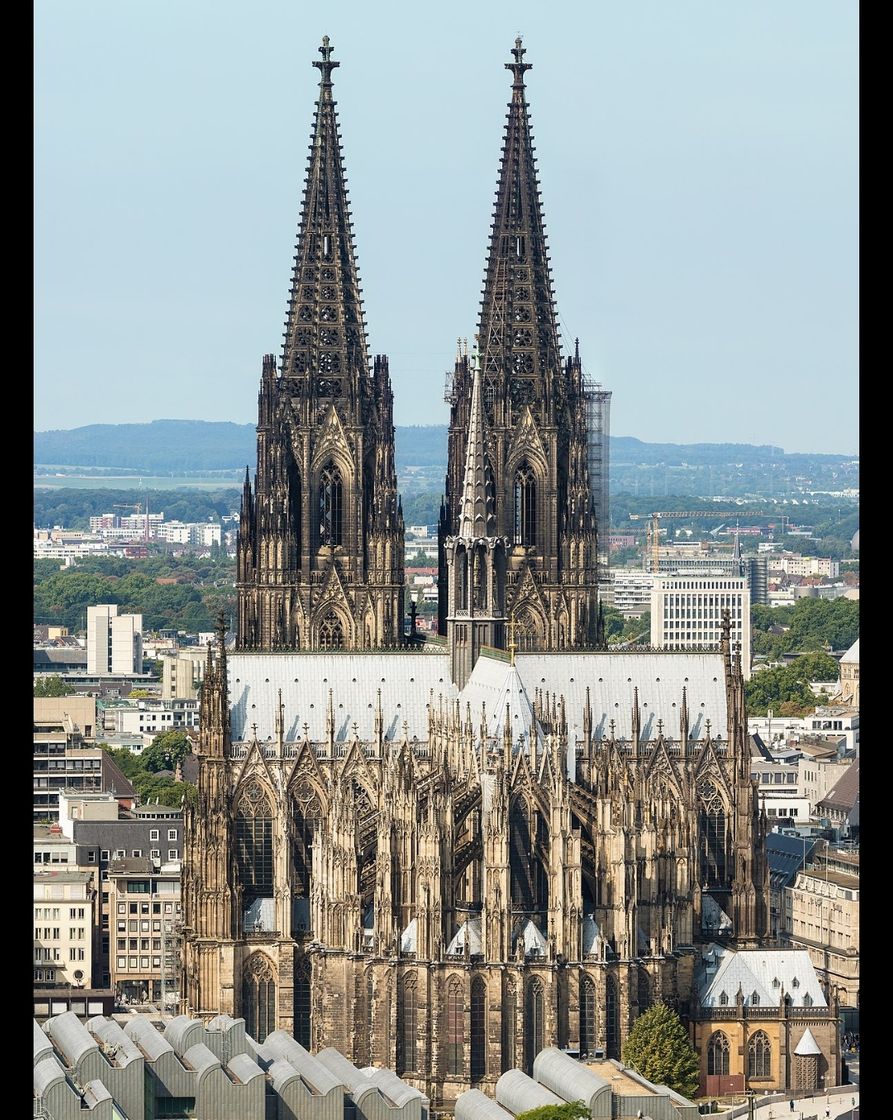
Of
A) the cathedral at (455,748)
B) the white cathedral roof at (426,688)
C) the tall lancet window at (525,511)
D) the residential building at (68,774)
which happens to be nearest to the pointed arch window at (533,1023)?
the cathedral at (455,748)

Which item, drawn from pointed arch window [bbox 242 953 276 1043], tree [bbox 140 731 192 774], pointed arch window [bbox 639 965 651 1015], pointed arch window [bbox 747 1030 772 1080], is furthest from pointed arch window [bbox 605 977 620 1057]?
tree [bbox 140 731 192 774]

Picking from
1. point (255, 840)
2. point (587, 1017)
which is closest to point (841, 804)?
point (255, 840)

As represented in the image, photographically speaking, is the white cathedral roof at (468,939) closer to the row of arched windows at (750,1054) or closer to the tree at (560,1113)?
the row of arched windows at (750,1054)

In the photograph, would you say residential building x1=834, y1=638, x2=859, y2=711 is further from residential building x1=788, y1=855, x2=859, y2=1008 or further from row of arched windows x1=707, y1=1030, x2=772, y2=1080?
row of arched windows x1=707, y1=1030, x2=772, y2=1080

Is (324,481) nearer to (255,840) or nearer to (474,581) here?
(474,581)

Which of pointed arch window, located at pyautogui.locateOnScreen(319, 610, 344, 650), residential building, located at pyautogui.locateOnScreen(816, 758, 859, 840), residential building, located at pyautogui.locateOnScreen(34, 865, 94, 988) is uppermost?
pointed arch window, located at pyautogui.locateOnScreen(319, 610, 344, 650)
